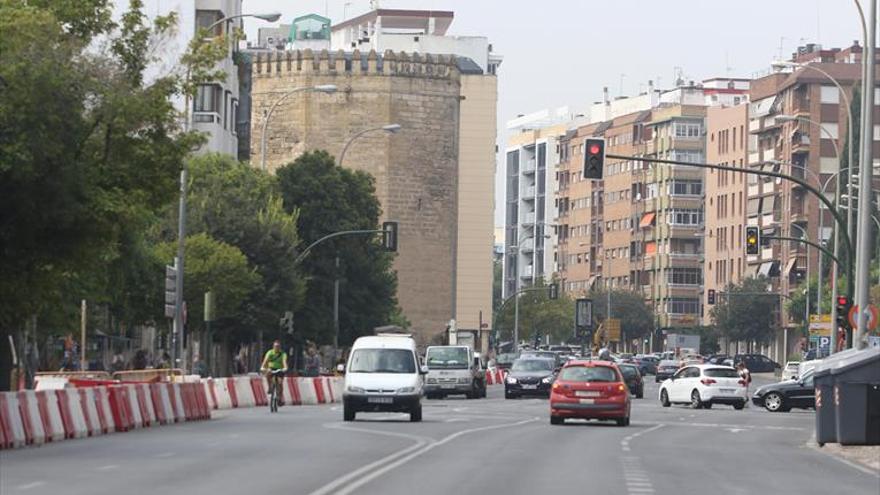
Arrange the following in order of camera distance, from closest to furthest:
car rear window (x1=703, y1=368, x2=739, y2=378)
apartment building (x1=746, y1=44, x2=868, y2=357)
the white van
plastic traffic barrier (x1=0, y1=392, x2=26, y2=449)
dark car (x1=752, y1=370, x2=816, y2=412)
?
plastic traffic barrier (x1=0, y1=392, x2=26, y2=449) < the white van < dark car (x1=752, y1=370, x2=816, y2=412) < car rear window (x1=703, y1=368, x2=739, y2=378) < apartment building (x1=746, y1=44, x2=868, y2=357)

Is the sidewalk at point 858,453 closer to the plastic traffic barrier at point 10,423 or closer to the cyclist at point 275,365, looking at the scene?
the plastic traffic barrier at point 10,423

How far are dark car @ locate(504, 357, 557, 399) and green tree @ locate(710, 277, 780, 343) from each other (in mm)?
90619

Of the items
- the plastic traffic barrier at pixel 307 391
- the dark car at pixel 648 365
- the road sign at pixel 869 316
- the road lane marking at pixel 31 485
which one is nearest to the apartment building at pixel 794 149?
the dark car at pixel 648 365

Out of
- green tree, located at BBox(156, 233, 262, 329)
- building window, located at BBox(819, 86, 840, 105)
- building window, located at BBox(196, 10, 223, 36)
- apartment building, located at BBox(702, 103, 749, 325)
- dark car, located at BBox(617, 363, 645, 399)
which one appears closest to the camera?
green tree, located at BBox(156, 233, 262, 329)

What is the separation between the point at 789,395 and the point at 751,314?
10426cm

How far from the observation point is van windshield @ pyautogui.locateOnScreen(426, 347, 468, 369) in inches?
2844

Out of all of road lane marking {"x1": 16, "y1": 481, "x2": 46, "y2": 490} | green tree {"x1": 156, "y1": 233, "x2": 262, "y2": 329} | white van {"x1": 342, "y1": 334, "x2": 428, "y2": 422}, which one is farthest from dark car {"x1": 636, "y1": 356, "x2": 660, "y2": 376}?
road lane marking {"x1": 16, "y1": 481, "x2": 46, "y2": 490}

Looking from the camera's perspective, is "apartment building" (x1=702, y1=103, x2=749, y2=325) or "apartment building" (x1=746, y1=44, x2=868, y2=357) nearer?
"apartment building" (x1=746, y1=44, x2=868, y2=357)

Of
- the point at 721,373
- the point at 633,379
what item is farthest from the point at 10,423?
the point at 633,379

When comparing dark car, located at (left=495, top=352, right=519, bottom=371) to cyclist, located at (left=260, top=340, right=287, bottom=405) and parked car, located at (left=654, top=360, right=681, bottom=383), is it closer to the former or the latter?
parked car, located at (left=654, top=360, right=681, bottom=383)

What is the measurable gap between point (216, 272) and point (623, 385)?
24.3 metres

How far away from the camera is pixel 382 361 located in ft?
153

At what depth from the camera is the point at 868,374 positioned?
36781 mm

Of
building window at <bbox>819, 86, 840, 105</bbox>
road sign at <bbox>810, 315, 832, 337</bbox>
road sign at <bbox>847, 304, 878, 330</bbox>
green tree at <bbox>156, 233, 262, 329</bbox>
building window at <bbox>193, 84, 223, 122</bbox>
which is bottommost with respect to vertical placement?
road sign at <bbox>847, 304, 878, 330</bbox>
